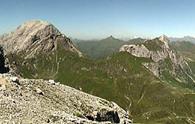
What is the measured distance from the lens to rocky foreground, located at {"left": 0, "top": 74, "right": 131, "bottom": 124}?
169 feet

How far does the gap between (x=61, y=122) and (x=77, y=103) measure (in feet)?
84.2

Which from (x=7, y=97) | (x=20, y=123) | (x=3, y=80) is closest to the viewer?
(x=20, y=123)

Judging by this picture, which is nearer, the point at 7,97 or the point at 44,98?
the point at 7,97

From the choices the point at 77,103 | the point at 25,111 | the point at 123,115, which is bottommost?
the point at 123,115

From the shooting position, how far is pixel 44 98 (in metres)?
68.7

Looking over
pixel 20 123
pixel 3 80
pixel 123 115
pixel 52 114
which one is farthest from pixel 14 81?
pixel 123 115

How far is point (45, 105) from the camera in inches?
2447

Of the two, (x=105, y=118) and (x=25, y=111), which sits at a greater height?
(x=25, y=111)

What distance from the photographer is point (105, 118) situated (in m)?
79.4

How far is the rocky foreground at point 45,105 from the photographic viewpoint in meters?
51.5

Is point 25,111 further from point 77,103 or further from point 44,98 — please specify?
point 77,103

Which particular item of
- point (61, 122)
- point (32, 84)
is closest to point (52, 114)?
point (61, 122)

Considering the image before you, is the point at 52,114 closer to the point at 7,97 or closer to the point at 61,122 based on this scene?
the point at 61,122

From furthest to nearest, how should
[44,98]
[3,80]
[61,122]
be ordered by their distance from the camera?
[44,98] → [3,80] → [61,122]
